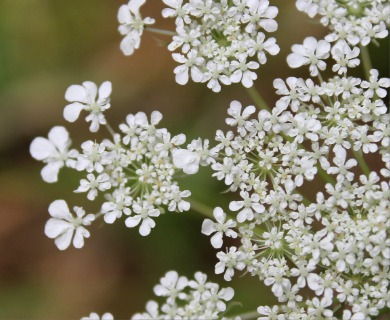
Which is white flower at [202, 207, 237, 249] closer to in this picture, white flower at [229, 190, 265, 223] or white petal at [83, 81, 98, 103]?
white flower at [229, 190, 265, 223]

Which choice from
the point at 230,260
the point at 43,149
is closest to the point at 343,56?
the point at 230,260

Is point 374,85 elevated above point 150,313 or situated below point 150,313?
above

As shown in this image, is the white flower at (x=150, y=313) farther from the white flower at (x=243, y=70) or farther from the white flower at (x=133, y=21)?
the white flower at (x=133, y=21)

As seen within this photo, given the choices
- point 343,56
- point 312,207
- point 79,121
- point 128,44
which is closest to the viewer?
point 312,207

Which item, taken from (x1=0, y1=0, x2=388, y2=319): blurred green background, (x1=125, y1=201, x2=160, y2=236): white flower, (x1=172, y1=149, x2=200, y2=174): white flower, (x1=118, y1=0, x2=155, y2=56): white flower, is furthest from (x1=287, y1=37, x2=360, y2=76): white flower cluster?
(x1=0, y1=0, x2=388, y2=319): blurred green background

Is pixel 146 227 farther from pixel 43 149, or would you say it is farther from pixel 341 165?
pixel 341 165

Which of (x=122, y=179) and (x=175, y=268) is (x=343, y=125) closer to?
(x=122, y=179)

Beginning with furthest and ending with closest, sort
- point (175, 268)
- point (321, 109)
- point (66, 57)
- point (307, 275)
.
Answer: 1. point (66, 57)
2. point (175, 268)
3. point (321, 109)
4. point (307, 275)

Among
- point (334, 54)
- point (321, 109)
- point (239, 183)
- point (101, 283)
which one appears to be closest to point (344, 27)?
point (334, 54)
